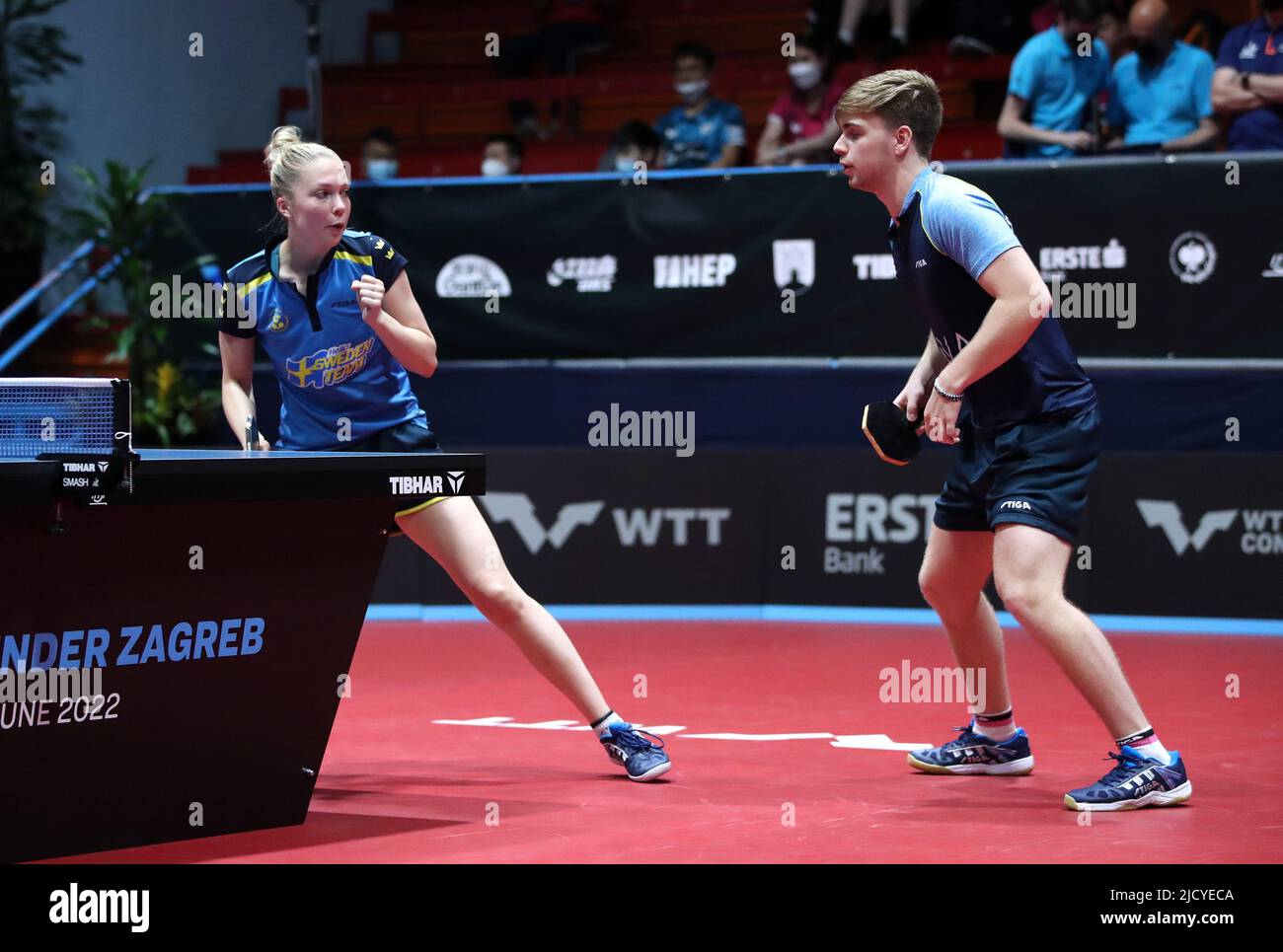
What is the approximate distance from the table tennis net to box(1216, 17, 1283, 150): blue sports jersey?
23.9ft

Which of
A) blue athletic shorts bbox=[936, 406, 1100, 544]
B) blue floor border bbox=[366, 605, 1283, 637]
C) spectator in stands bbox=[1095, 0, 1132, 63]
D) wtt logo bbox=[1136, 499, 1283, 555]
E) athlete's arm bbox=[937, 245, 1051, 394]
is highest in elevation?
spectator in stands bbox=[1095, 0, 1132, 63]

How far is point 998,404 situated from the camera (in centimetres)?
493

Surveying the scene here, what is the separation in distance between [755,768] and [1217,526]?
4.40 metres

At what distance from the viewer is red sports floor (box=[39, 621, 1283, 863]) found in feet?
14.2

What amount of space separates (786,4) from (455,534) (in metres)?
9.94

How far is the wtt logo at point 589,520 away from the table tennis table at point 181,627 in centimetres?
519

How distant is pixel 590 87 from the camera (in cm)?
1352

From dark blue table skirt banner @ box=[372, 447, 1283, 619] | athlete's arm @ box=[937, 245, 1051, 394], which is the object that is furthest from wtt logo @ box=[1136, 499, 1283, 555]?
athlete's arm @ box=[937, 245, 1051, 394]

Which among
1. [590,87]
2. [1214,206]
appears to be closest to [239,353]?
[1214,206]

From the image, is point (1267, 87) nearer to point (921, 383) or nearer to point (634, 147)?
point (634, 147)

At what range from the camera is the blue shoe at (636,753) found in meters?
5.26

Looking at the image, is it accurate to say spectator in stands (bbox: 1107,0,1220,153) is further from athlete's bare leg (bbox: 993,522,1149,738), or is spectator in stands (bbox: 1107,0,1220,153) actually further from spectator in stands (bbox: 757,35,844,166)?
athlete's bare leg (bbox: 993,522,1149,738)

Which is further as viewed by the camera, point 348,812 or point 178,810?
point 348,812

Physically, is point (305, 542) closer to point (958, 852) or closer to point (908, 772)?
point (958, 852)
